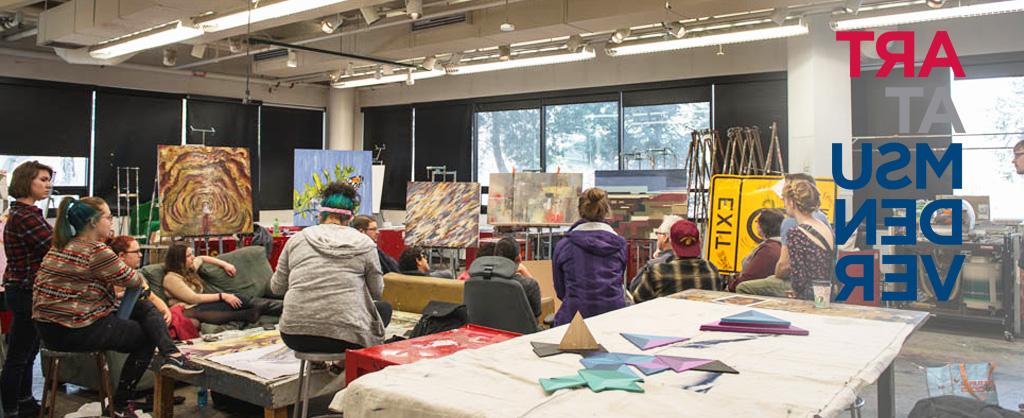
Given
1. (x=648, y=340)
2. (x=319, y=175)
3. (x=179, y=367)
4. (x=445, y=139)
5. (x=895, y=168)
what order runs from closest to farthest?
(x=648, y=340), (x=895, y=168), (x=179, y=367), (x=319, y=175), (x=445, y=139)

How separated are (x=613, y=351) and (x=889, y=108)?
7383 mm

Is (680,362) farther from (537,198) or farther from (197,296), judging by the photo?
(537,198)

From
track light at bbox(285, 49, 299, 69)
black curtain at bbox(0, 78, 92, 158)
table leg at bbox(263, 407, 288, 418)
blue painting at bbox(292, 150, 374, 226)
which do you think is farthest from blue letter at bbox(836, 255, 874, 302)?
black curtain at bbox(0, 78, 92, 158)

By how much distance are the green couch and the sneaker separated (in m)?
0.58

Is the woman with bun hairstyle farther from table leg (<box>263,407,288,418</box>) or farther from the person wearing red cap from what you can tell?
table leg (<box>263,407,288,418</box>)

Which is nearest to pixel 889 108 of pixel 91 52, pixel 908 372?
pixel 908 372

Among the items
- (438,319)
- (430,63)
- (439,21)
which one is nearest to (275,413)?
(438,319)

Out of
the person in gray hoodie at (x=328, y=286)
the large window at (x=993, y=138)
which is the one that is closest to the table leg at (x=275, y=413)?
the person in gray hoodie at (x=328, y=286)

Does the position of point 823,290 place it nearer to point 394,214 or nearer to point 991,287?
point 991,287

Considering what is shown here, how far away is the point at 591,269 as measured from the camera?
392 centimetres

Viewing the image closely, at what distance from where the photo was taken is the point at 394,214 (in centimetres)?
1249

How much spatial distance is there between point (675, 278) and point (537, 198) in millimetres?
4745

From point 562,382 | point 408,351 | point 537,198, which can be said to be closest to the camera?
→ point 562,382

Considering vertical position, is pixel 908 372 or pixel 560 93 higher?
pixel 560 93
